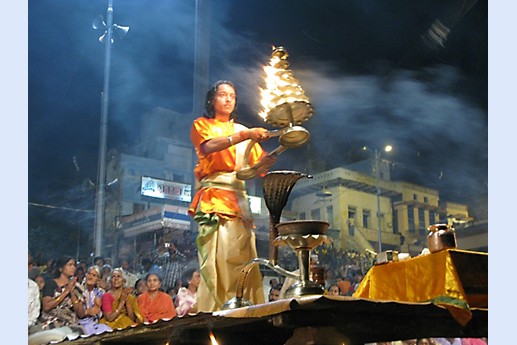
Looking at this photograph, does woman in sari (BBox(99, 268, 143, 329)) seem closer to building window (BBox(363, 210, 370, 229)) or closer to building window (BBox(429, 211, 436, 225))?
building window (BBox(363, 210, 370, 229))

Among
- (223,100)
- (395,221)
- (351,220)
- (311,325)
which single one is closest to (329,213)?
(351,220)

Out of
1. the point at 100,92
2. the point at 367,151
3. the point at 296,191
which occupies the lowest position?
the point at 296,191

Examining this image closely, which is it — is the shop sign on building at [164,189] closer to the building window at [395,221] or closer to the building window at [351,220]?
the building window at [351,220]

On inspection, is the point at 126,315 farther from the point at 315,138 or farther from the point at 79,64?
the point at 315,138

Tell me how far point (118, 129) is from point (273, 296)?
4834mm

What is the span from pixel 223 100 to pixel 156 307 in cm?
304

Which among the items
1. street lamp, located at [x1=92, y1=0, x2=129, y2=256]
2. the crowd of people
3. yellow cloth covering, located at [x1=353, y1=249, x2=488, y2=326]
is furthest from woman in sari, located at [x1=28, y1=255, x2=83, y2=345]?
yellow cloth covering, located at [x1=353, y1=249, x2=488, y2=326]

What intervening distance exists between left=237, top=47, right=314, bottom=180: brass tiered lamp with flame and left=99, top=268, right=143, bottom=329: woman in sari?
2.82 meters

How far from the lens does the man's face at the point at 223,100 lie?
566 centimetres

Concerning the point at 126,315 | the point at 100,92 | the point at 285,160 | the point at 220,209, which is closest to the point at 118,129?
the point at 100,92

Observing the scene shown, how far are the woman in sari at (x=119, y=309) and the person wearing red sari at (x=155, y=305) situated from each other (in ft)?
0.40

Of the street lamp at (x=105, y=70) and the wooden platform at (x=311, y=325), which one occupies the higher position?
the street lamp at (x=105, y=70)

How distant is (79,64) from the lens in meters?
10.6

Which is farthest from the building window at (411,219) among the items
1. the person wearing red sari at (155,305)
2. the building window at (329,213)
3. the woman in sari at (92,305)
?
the woman in sari at (92,305)
